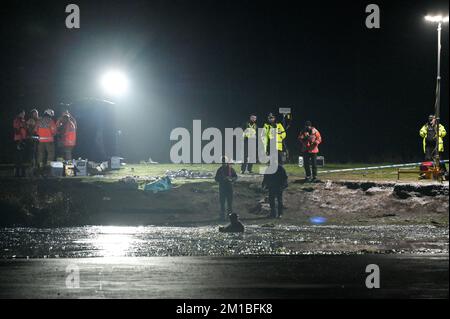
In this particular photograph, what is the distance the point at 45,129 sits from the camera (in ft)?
94.8

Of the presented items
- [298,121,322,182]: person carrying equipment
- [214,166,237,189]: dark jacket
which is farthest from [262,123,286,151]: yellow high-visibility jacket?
[214,166,237,189]: dark jacket

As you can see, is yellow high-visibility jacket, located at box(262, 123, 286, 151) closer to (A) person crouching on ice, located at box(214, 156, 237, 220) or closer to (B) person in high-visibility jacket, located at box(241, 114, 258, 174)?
(B) person in high-visibility jacket, located at box(241, 114, 258, 174)

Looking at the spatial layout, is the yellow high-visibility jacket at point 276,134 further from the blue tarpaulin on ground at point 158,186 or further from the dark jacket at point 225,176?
the dark jacket at point 225,176

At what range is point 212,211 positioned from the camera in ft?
82.7

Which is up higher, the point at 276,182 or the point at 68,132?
the point at 68,132

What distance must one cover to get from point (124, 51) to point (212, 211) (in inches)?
644

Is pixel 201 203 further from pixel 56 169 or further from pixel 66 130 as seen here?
pixel 66 130

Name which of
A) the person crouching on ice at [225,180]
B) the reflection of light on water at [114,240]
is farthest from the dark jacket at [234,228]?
the person crouching on ice at [225,180]

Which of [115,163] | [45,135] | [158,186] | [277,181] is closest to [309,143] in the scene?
[277,181]

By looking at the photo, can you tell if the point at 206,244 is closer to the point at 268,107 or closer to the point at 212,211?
the point at 212,211

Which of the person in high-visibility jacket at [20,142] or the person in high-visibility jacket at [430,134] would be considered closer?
the person in high-visibility jacket at [20,142]

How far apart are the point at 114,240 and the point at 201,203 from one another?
6659 mm

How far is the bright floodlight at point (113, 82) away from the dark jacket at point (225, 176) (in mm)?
14522

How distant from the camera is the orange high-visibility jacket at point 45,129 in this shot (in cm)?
2876
